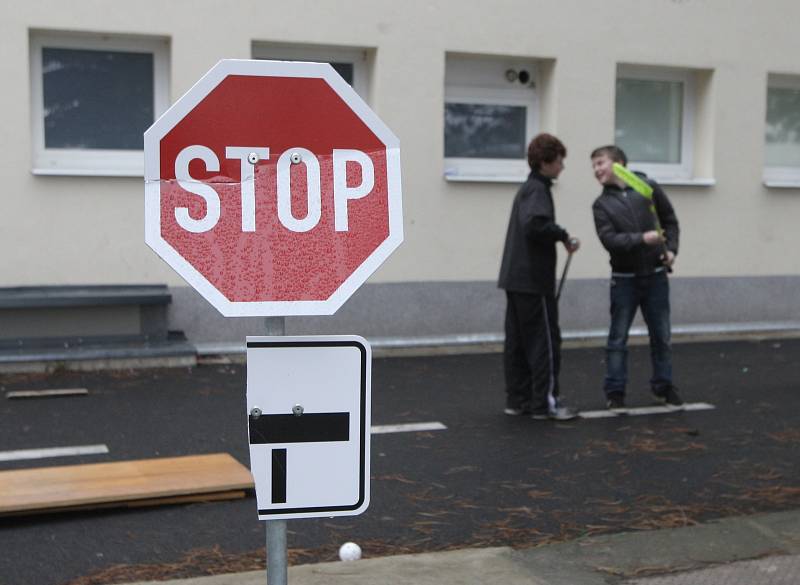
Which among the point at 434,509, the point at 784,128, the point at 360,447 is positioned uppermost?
the point at 784,128

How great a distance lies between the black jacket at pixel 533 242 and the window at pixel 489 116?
13.5 ft

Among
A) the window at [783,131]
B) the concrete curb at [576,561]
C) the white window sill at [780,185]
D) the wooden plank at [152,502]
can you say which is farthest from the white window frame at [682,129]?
the wooden plank at [152,502]

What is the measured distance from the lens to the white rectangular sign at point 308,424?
2.88 m

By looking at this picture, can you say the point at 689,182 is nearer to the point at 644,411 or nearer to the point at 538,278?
the point at 644,411

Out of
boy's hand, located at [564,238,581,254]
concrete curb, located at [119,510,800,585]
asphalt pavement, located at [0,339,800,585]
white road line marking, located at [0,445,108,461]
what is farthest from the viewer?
boy's hand, located at [564,238,581,254]

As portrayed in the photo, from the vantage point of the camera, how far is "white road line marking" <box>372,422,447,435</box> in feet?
25.5

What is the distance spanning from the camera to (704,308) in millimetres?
13297

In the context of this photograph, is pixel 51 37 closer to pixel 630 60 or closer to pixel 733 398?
pixel 630 60

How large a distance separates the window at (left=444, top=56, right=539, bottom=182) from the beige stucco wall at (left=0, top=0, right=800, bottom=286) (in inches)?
11.9

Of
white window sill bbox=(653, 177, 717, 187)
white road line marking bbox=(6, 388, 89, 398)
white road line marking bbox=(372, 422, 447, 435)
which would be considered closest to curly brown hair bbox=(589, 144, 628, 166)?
white road line marking bbox=(372, 422, 447, 435)

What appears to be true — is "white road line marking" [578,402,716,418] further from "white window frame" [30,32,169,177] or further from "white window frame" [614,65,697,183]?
"white window frame" [614,65,697,183]

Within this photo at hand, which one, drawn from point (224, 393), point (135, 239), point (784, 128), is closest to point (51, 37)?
point (135, 239)

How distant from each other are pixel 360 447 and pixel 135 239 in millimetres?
8386

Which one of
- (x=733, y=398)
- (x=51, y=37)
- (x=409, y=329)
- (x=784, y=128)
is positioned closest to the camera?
(x=733, y=398)
